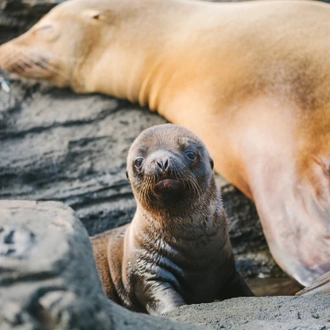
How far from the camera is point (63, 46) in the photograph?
6.29 meters

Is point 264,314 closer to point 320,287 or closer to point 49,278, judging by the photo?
point 320,287

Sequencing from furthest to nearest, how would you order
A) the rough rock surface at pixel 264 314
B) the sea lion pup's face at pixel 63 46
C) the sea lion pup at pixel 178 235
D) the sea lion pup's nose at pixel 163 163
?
the sea lion pup's face at pixel 63 46 < the sea lion pup at pixel 178 235 < the sea lion pup's nose at pixel 163 163 < the rough rock surface at pixel 264 314

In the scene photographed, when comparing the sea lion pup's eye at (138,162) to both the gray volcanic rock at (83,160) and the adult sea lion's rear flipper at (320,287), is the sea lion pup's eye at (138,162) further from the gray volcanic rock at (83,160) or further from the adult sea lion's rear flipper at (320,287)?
the gray volcanic rock at (83,160)

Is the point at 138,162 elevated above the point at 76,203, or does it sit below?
above

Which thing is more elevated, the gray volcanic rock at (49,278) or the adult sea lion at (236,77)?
the gray volcanic rock at (49,278)

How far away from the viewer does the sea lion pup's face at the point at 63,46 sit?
6203mm

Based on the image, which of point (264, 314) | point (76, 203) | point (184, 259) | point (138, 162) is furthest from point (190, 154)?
point (76, 203)

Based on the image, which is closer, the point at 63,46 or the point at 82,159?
the point at 82,159

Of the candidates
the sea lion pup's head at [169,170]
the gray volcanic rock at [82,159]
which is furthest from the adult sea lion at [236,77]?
the sea lion pup's head at [169,170]

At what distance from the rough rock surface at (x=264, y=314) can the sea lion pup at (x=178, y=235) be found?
0.72 meters

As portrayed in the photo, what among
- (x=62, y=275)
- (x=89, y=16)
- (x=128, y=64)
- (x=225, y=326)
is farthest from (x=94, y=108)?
(x=62, y=275)

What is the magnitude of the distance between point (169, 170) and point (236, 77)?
1745mm

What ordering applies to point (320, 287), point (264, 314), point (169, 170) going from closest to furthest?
1. point (264, 314)
2. point (320, 287)
3. point (169, 170)

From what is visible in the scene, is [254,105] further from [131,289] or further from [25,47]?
[25,47]
